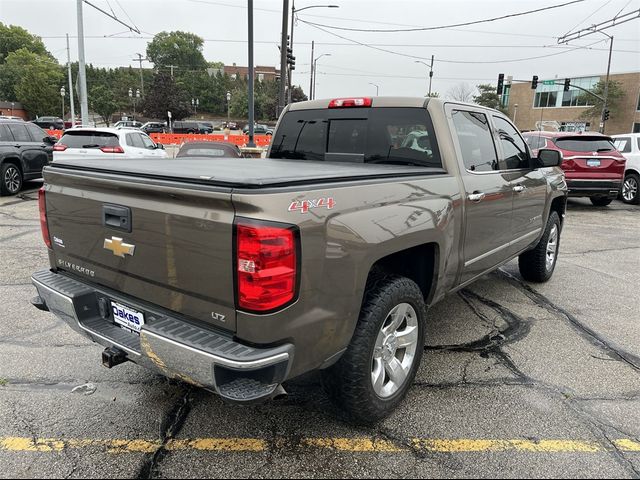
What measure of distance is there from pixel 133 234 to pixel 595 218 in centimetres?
1123

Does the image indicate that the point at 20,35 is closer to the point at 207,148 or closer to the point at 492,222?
the point at 207,148

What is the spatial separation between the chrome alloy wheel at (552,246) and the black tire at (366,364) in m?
3.70

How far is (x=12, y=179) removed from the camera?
11453 millimetres

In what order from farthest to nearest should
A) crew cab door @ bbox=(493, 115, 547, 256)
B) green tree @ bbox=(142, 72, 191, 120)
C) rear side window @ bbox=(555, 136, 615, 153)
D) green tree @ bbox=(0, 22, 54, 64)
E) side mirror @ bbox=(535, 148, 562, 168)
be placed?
1. green tree @ bbox=(0, 22, 54, 64)
2. green tree @ bbox=(142, 72, 191, 120)
3. rear side window @ bbox=(555, 136, 615, 153)
4. side mirror @ bbox=(535, 148, 562, 168)
5. crew cab door @ bbox=(493, 115, 547, 256)

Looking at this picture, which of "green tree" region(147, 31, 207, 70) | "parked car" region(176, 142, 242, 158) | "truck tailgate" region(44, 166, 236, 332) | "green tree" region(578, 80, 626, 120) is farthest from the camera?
"green tree" region(147, 31, 207, 70)

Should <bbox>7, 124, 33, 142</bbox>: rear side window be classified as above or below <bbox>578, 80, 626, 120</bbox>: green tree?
below

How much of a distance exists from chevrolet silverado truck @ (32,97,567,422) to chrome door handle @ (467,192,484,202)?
16mm

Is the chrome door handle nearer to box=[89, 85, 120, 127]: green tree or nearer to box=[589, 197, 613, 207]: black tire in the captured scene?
box=[589, 197, 613, 207]: black tire

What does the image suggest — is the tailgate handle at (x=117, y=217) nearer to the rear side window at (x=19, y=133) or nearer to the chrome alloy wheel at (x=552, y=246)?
the chrome alloy wheel at (x=552, y=246)

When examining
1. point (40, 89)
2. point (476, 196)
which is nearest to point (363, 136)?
point (476, 196)

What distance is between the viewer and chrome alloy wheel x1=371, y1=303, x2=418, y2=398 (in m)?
2.87

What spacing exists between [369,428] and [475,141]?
→ 2.47m

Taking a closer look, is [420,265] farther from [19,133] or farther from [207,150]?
[19,133]

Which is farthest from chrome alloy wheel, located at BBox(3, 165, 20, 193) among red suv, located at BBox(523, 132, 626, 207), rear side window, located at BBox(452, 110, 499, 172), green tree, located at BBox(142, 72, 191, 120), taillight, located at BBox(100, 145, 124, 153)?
green tree, located at BBox(142, 72, 191, 120)
